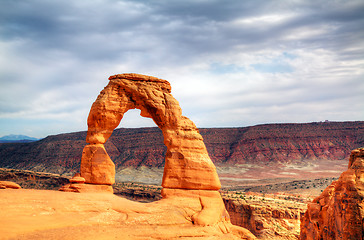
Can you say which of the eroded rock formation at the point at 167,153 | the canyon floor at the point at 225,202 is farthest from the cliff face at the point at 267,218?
the eroded rock formation at the point at 167,153

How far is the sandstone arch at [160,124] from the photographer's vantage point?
16938 millimetres

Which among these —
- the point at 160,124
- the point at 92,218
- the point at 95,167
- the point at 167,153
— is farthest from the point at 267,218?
the point at 92,218

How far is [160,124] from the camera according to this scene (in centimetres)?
1827

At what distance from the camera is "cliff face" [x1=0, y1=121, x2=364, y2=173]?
89688 mm

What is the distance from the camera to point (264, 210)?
3089 cm

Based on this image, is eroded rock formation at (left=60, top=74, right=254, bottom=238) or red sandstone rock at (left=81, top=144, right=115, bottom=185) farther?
red sandstone rock at (left=81, top=144, right=115, bottom=185)

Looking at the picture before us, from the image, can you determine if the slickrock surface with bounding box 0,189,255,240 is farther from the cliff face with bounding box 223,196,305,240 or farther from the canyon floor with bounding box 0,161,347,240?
the cliff face with bounding box 223,196,305,240

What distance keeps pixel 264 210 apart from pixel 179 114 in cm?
1733

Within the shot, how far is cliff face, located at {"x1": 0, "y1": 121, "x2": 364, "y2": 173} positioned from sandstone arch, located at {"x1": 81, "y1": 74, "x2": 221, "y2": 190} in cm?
7129

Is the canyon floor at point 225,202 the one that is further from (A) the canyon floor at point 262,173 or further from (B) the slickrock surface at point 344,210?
(B) the slickrock surface at point 344,210

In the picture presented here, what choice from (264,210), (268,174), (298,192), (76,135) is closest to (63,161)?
(76,135)

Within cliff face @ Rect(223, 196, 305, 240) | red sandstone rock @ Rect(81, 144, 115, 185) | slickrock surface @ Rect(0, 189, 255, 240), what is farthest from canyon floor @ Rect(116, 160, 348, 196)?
slickrock surface @ Rect(0, 189, 255, 240)

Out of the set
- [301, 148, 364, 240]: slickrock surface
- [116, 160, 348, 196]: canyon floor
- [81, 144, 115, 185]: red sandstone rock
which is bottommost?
[116, 160, 348, 196]: canyon floor

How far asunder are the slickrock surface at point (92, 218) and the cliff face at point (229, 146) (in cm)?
7462
